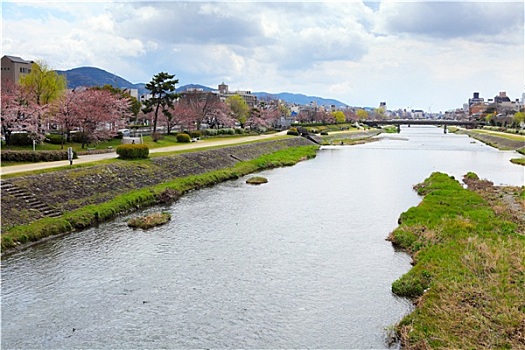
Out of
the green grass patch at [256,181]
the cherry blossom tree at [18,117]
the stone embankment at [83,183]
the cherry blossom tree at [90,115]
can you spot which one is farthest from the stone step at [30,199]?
the green grass patch at [256,181]

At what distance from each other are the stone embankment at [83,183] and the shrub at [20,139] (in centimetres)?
750

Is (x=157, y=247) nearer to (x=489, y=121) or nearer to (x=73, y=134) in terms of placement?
(x=73, y=134)

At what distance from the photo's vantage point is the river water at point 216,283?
11008 mm

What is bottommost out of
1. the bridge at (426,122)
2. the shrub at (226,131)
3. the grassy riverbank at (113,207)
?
the grassy riverbank at (113,207)

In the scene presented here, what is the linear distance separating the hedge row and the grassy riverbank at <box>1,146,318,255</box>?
4430 mm

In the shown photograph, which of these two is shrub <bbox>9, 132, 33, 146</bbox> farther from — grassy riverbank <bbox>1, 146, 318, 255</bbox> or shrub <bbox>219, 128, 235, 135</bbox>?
shrub <bbox>219, 128, 235, 135</bbox>

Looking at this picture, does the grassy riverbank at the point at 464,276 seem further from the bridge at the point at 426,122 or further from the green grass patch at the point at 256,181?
the bridge at the point at 426,122

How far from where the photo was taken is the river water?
433 inches

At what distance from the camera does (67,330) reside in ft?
36.6

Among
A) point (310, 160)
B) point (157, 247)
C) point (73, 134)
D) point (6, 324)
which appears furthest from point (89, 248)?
point (310, 160)

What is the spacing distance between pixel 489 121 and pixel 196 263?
14518cm

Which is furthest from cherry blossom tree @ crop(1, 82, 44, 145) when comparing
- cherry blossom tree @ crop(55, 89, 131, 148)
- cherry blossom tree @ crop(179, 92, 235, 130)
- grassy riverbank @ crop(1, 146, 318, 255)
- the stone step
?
cherry blossom tree @ crop(179, 92, 235, 130)

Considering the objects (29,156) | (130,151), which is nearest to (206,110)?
(130,151)

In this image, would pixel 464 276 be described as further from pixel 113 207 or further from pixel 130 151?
pixel 130 151
